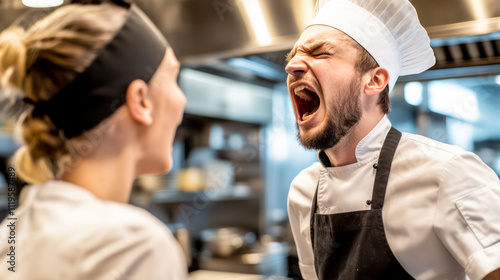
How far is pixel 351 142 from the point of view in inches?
50.8

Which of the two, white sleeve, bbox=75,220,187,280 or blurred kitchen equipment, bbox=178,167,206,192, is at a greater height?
white sleeve, bbox=75,220,187,280

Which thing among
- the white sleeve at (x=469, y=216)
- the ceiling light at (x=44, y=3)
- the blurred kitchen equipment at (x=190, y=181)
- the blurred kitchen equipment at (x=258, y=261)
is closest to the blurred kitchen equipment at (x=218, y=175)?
the blurred kitchen equipment at (x=190, y=181)

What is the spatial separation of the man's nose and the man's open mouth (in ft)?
0.16

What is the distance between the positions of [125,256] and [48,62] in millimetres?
305

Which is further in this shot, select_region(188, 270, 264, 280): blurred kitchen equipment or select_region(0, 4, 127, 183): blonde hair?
select_region(188, 270, 264, 280): blurred kitchen equipment

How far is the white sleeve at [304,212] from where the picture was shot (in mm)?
Answer: 1422

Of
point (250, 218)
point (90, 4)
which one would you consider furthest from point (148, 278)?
point (250, 218)

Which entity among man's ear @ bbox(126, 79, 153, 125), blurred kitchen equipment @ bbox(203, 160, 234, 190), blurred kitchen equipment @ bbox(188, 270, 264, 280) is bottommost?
blurred kitchen equipment @ bbox(203, 160, 234, 190)

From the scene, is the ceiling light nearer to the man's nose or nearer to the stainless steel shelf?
the man's nose

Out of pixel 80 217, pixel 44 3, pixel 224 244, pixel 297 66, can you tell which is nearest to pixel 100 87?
pixel 80 217

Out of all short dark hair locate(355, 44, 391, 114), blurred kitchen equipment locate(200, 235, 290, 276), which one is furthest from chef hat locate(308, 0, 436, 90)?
blurred kitchen equipment locate(200, 235, 290, 276)

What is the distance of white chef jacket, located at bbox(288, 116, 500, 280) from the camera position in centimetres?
105

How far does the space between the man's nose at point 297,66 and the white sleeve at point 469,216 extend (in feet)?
1.47

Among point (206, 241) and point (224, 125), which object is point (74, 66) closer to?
point (206, 241)
